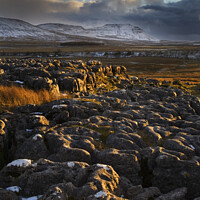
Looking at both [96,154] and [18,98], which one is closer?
[96,154]

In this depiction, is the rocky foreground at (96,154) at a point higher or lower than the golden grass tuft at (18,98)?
lower

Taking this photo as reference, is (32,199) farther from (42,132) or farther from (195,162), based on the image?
(195,162)

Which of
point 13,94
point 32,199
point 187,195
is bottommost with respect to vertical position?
point 187,195

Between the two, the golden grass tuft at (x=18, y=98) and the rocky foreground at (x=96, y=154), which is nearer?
the rocky foreground at (x=96, y=154)

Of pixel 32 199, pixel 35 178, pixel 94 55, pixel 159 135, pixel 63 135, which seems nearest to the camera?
pixel 32 199

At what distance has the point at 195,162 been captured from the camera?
319 inches

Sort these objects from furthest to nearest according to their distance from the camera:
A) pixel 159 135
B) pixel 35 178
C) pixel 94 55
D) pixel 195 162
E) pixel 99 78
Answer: pixel 94 55 → pixel 99 78 → pixel 159 135 → pixel 195 162 → pixel 35 178

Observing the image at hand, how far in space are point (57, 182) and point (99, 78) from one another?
91.8 ft

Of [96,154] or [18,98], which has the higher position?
[18,98]

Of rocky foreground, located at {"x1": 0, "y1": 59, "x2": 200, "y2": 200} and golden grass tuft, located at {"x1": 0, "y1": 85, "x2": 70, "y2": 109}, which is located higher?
golden grass tuft, located at {"x1": 0, "y1": 85, "x2": 70, "y2": 109}

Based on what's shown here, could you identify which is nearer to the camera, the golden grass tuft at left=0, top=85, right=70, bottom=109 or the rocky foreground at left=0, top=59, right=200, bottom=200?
the rocky foreground at left=0, top=59, right=200, bottom=200

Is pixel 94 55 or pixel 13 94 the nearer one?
pixel 13 94

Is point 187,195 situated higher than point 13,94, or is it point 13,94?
point 13,94

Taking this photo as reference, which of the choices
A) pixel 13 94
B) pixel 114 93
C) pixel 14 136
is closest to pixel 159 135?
pixel 14 136
